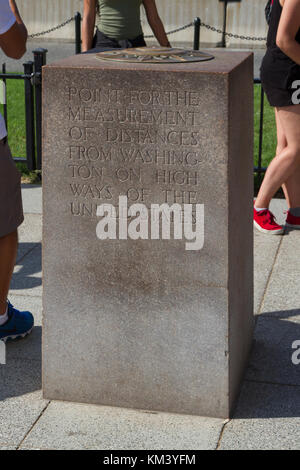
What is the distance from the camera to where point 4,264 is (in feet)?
15.1

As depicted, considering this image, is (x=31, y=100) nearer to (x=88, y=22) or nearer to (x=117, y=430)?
(x=88, y=22)

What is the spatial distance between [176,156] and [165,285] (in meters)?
0.59

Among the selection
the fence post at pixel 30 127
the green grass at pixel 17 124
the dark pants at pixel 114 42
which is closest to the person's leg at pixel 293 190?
the dark pants at pixel 114 42

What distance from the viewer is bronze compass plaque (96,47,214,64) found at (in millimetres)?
3898

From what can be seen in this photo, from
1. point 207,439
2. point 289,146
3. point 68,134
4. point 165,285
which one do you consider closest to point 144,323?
point 165,285

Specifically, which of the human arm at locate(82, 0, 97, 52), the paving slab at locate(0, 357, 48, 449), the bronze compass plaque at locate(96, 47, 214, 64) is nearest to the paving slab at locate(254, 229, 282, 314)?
the paving slab at locate(0, 357, 48, 449)

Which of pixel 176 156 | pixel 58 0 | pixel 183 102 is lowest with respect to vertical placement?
pixel 58 0

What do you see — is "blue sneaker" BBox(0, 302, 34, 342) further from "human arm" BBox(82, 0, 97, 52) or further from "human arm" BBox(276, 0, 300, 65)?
"human arm" BBox(82, 0, 97, 52)

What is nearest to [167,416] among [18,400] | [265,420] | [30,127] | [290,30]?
[265,420]

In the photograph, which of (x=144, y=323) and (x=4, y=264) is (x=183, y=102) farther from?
(x=4, y=264)

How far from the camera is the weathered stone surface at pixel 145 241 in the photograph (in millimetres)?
3688
